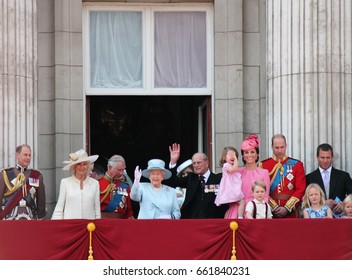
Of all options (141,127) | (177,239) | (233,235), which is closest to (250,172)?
(233,235)

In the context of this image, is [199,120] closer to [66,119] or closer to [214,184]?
[66,119]

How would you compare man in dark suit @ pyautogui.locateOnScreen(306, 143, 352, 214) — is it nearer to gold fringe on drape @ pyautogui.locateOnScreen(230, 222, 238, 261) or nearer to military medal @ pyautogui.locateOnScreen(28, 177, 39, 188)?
gold fringe on drape @ pyautogui.locateOnScreen(230, 222, 238, 261)

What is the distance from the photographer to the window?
18938mm

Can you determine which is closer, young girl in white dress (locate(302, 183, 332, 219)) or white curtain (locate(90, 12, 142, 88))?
young girl in white dress (locate(302, 183, 332, 219))

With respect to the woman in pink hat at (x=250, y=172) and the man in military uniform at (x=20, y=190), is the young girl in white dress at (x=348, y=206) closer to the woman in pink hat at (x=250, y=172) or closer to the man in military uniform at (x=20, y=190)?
the woman in pink hat at (x=250, y=172)

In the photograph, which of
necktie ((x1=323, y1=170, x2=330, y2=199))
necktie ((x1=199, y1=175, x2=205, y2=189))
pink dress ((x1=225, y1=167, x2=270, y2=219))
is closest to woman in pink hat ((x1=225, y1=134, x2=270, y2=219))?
pink dress ((x1=225, y1=167, x2=270, y2=219))

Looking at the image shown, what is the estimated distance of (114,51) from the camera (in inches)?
747

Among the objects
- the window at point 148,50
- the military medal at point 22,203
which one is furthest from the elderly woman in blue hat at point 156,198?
the window at point 148,50

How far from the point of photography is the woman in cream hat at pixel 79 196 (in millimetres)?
15539

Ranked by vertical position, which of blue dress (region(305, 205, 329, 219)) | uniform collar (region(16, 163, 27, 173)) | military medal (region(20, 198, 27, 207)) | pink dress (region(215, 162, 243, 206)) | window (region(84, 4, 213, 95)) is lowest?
blue dress (region(305, 205, 329, 219))

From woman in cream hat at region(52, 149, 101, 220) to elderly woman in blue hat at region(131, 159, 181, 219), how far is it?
57cm

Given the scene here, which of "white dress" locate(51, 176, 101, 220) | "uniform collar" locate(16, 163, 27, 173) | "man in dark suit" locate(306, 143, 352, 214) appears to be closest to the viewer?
"white dress" locate(51, 176, 101, 220)

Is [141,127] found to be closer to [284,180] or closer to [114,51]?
[114,51]

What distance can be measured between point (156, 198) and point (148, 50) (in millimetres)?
4081
